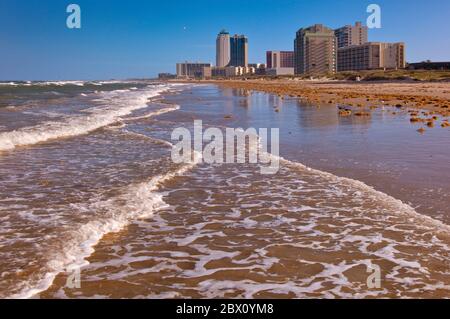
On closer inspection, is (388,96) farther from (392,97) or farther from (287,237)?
(287,237)

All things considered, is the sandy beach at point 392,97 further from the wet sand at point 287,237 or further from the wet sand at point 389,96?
the wet sand at point 287,237

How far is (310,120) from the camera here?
946 inches

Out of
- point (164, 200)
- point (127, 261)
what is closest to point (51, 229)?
point (127, 261)

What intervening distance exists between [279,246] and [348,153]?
8083 mm

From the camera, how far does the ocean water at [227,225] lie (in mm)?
5379

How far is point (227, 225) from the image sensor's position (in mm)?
7605

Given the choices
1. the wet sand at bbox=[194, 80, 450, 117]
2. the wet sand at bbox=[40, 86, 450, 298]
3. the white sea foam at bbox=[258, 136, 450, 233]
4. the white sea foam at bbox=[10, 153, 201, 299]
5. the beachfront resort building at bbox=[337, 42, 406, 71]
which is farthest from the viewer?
the beachfront resort building at bbox=[337, 42, 406, 71]

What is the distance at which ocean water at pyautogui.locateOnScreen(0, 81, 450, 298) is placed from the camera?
5379mm

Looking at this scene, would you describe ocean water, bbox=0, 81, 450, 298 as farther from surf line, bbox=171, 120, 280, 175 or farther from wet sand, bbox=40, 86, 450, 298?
surf line, bbox=171, 120, 280, 175

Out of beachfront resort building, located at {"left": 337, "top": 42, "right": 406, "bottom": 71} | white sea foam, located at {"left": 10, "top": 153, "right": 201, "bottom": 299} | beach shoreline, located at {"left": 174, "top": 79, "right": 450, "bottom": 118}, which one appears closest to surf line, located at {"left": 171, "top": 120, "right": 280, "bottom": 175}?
white sea foam, located at {"left": 10, "top": 153, "right": 201, "bottom": 299}

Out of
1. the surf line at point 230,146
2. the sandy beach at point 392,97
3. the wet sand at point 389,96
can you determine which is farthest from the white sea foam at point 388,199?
the wet sand at point 389,96

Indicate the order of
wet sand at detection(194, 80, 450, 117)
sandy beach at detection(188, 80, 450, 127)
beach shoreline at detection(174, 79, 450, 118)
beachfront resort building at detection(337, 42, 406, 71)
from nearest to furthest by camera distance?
1. sandy beach at detection(188, 80, 450, 127)
2. beach shoreline at detection(174, 79, 450, 118)
3. wet sand at detection(194, 80, 450, 117)
4. beachfront resort building at detection(337, 42, 406, 71)
